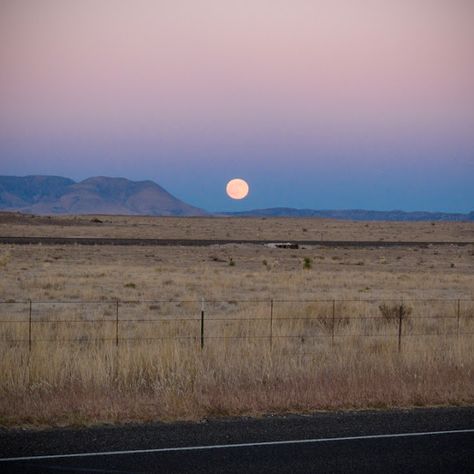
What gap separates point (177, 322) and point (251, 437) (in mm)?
13335

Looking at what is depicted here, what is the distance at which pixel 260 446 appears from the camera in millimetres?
10258

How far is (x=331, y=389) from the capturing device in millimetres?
13812

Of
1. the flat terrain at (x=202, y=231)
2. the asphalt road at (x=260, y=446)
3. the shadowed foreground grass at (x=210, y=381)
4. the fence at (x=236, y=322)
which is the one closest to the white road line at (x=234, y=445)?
the asphalt road at (x=260, y=446)

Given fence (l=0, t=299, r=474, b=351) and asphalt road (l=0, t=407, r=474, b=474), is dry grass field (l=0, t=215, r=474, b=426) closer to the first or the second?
fence (l=0, t=299, r=474, b=351)

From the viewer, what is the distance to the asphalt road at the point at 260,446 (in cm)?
924

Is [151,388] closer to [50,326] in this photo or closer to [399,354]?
[399,354]

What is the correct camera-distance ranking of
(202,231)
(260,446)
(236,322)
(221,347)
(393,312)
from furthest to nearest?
1. (202,231)
2. (393,312)
3. (236,322)
4. (221,347)
5. (260,446)

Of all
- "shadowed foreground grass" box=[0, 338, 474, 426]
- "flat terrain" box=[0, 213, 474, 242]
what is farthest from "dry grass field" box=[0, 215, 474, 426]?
"flat terrain" box=[0, 213, 474, 242]

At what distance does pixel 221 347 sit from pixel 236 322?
6.06 metres

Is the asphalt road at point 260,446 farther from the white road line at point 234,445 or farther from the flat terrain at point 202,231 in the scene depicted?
the flat terrain at point 202,231

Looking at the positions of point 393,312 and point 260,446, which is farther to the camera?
point 393,312

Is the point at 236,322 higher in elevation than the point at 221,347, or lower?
lower

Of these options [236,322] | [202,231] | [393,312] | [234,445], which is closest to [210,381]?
[234,445]

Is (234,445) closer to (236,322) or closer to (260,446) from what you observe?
(260,446)
